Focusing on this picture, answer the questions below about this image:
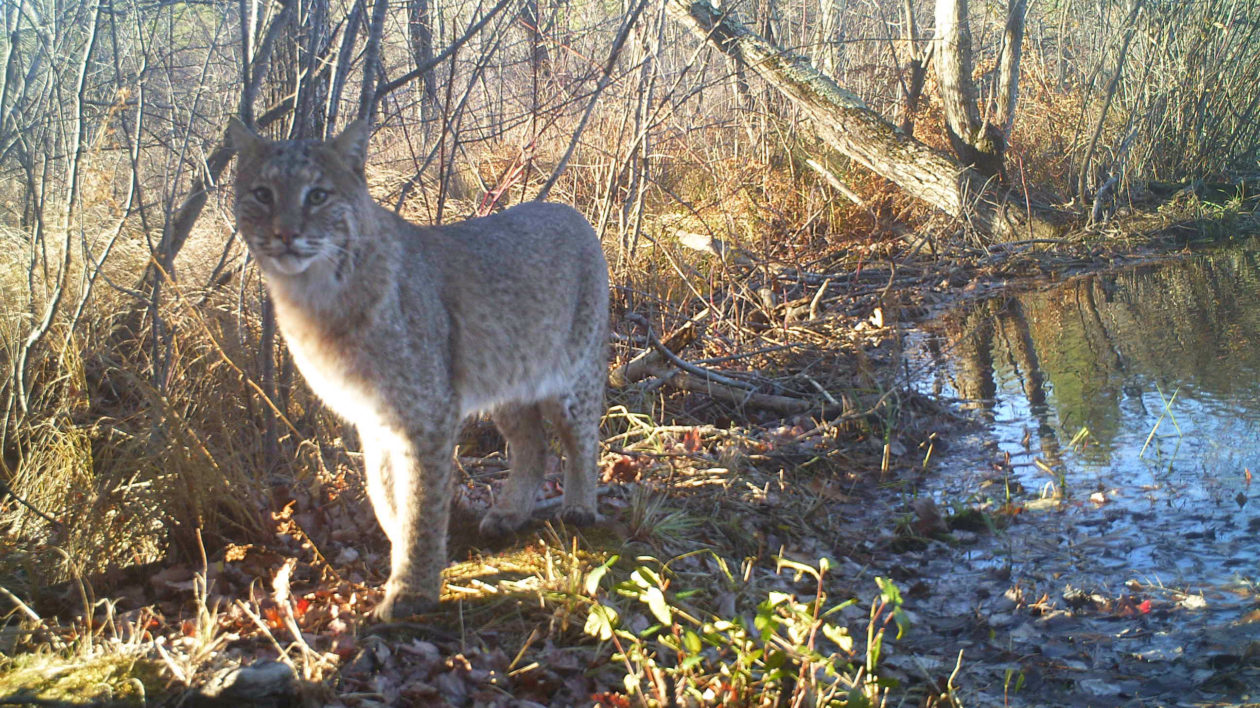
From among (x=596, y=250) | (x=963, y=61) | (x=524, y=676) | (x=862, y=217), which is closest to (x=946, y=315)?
(x=862, y=217)

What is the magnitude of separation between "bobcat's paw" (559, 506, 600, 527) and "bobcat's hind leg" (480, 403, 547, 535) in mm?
180

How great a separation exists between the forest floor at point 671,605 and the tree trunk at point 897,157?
615 centimetres

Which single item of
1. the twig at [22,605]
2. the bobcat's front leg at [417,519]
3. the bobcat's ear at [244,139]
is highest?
the bobcat's ear at [244,139]

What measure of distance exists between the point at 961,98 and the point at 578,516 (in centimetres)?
1019

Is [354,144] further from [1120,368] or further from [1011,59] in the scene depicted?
[1011,59]

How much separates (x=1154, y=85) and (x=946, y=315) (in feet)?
21.5

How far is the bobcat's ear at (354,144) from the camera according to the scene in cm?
383

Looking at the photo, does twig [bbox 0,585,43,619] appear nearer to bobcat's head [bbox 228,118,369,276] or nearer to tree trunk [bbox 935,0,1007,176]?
bobcat's head [bbox 228,118,369,276]

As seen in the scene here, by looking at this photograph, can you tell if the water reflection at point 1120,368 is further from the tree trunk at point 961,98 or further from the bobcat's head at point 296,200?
the bobcat's head at point 296,200

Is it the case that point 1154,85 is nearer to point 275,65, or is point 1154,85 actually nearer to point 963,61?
point 963,61

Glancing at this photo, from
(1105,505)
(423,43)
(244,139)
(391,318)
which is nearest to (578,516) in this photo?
(391,318)

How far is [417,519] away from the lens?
12.7 ft

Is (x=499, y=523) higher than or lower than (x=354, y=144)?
lower

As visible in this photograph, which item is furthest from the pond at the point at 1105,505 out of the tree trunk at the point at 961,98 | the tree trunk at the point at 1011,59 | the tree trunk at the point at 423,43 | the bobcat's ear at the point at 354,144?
the tree trunk at the point at 1011,59
